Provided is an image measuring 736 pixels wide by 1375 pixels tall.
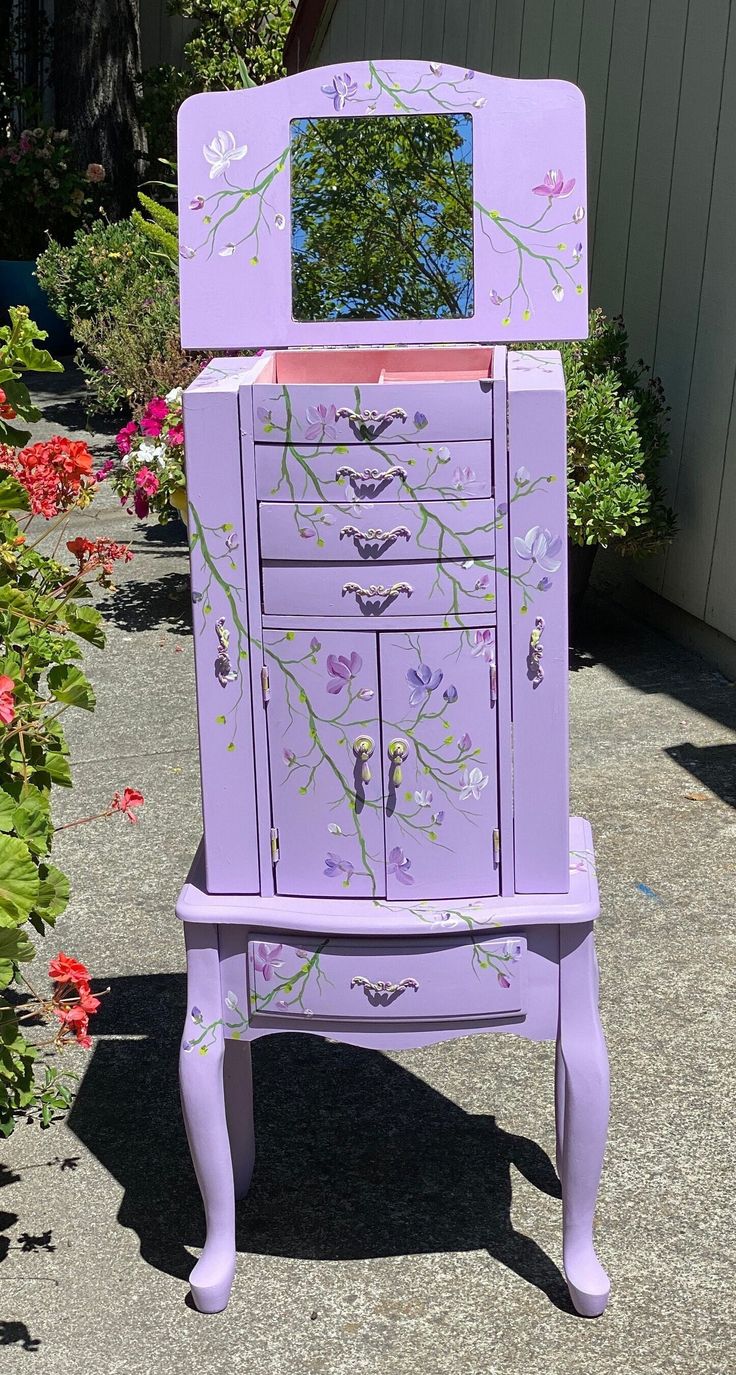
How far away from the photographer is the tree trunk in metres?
11.4

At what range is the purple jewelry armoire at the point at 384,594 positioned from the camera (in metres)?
2.26

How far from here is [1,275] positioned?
1130cm

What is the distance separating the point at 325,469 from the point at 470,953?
79cm

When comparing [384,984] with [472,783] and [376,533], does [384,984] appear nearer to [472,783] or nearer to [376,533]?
[472,783]

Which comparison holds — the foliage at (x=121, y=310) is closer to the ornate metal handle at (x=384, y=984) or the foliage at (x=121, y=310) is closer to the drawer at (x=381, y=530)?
the drawer at (x=381, y=530)

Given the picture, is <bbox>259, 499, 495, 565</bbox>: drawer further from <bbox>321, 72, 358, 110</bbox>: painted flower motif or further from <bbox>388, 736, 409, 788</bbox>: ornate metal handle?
<bbox>321, 72, 358, 110</bbox>: painted flower motif

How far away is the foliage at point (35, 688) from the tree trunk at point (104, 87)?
9.46m

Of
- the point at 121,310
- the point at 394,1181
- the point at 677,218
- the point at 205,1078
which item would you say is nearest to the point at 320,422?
the point at 205,1078

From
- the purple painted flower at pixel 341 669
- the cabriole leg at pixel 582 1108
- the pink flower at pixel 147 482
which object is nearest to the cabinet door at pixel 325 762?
the purple painted flower at pixel 341 669

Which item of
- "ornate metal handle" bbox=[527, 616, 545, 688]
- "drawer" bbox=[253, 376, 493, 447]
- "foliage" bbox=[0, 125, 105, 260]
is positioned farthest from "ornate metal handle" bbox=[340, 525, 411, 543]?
"foliage" bbox=[0, 125, 105, 260]

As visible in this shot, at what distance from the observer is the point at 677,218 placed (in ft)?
18.4

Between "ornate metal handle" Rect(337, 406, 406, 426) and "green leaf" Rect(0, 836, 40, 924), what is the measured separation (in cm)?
78

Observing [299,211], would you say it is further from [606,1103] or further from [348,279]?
[606,1103]

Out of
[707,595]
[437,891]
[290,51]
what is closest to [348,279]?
[437,891]
